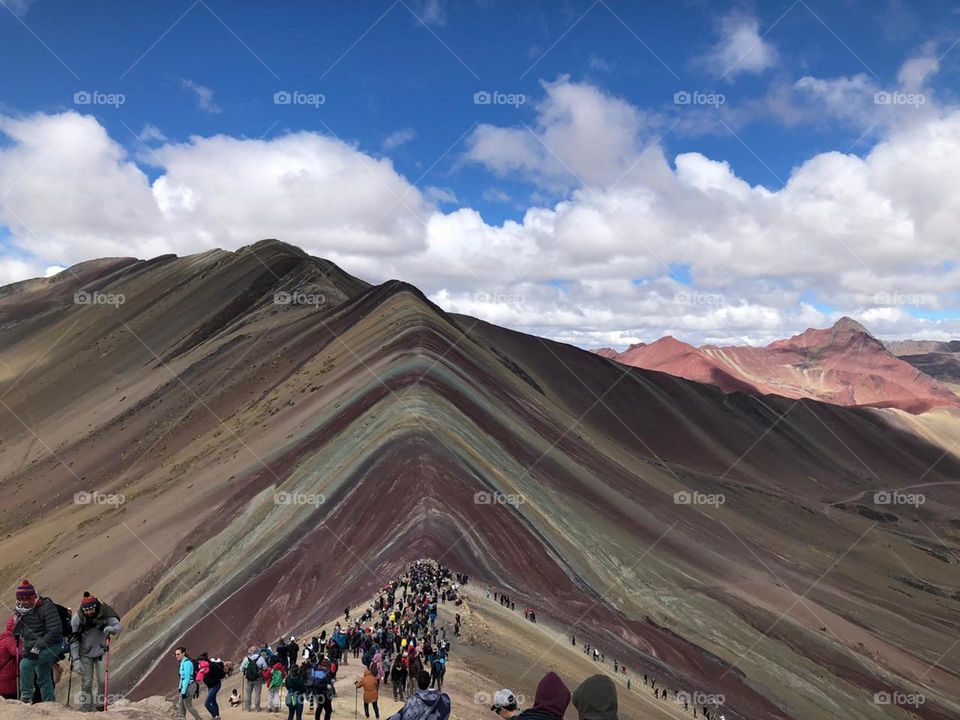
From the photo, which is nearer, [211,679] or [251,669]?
[211,679]

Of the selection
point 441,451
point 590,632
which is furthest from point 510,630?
point 441,451

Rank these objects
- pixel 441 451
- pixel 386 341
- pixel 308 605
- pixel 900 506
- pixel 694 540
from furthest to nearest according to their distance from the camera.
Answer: pixel 900 506, pixel 386 341, pixel 694 540, pixel 441 451, pixel 308 605

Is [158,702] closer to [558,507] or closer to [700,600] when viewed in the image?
[558,507]

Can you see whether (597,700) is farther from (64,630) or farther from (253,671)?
(253,671)

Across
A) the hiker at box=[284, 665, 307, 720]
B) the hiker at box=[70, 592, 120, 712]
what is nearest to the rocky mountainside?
the hiker at box=[284, 665, 307, 720]

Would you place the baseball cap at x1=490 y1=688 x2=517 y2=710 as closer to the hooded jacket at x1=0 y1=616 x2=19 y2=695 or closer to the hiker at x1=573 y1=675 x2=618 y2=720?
the hiker at x1=573 y1=675 x2=618 y2=720

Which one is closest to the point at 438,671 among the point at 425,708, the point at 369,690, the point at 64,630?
the point at 369,690
